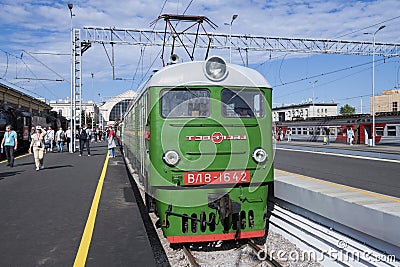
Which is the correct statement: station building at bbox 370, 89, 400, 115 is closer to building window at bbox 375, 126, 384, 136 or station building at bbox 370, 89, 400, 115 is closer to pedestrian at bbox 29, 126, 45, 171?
building window at bbox 375, 126, 384, 136

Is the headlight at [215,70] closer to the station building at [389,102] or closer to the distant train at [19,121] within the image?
the distant train at [19,121]

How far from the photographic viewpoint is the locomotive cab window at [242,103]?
6.79 meters

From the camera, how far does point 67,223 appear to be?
255 inches

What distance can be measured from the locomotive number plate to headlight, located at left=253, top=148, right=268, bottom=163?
11.4 inches

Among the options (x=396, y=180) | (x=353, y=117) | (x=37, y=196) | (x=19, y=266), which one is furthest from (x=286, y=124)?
(x=19, y=266)

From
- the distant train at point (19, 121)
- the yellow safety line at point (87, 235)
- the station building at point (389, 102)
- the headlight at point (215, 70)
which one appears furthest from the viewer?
the station building at point (389, 102)

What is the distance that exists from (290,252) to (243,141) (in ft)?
7.53

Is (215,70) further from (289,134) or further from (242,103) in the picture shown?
(289,134)

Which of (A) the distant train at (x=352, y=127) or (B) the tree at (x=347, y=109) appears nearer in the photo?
(A) the distant train at (x=352, y=127)

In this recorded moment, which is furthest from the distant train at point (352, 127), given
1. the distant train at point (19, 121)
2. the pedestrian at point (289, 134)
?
the distant train at point (19, 121)

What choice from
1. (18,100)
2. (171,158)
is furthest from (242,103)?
(18,100)

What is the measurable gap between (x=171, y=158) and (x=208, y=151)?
627 mm

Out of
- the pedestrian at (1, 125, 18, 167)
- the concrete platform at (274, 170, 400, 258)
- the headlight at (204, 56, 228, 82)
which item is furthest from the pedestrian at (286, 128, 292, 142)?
the headlight at (204, 56, 228, 82)

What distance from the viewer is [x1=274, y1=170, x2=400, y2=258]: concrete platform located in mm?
5074
